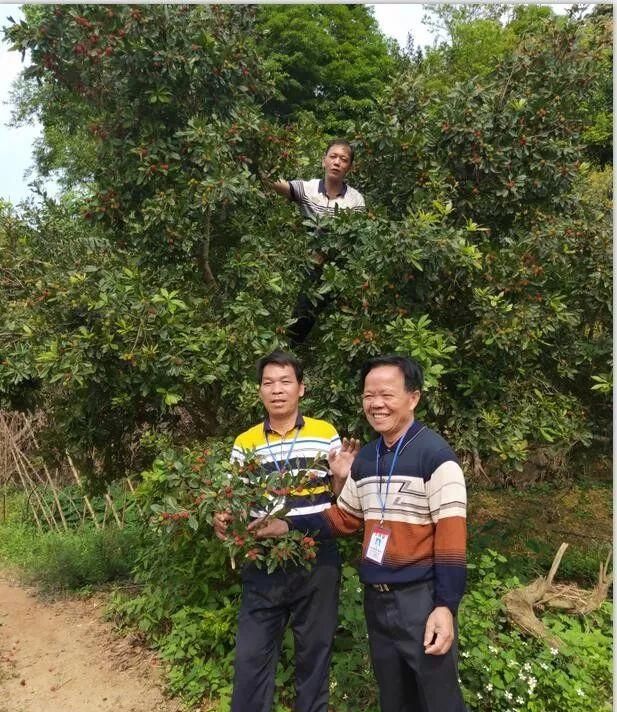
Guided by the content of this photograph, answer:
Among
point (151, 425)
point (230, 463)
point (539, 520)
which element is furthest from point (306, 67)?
point (230, 463)

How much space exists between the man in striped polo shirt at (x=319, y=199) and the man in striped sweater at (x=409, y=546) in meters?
1.62

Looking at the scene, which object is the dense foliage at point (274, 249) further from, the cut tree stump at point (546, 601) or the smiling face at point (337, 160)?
the cut tree stump at point (546, 601)

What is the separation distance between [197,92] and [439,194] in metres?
1.70

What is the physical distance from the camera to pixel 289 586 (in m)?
2.65

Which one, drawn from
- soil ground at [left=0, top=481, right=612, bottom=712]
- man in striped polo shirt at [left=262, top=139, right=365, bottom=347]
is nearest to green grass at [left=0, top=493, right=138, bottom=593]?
soil ground at [left=0, top=481, right=612, bottom=712]

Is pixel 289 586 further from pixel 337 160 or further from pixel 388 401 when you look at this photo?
pixel 337 160

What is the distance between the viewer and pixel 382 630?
2.27m

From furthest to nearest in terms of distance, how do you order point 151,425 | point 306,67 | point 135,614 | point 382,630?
1. point 306,67
2. point 135,614
3. point 151,425
4. point 382,630

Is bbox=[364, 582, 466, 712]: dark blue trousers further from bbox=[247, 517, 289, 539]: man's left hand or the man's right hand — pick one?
the man's right hand

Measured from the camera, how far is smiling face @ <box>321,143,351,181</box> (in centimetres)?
383

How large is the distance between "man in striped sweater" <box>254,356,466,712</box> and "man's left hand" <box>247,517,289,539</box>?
0.35 meters

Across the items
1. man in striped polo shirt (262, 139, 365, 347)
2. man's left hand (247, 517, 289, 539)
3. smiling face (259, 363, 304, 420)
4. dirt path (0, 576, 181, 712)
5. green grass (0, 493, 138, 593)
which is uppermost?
man in striped polo shirt (262, 139, 365, 347)

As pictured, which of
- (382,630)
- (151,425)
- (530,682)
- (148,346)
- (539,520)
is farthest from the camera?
(539,520)

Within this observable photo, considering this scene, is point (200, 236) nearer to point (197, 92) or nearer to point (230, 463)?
point (197, 92)
